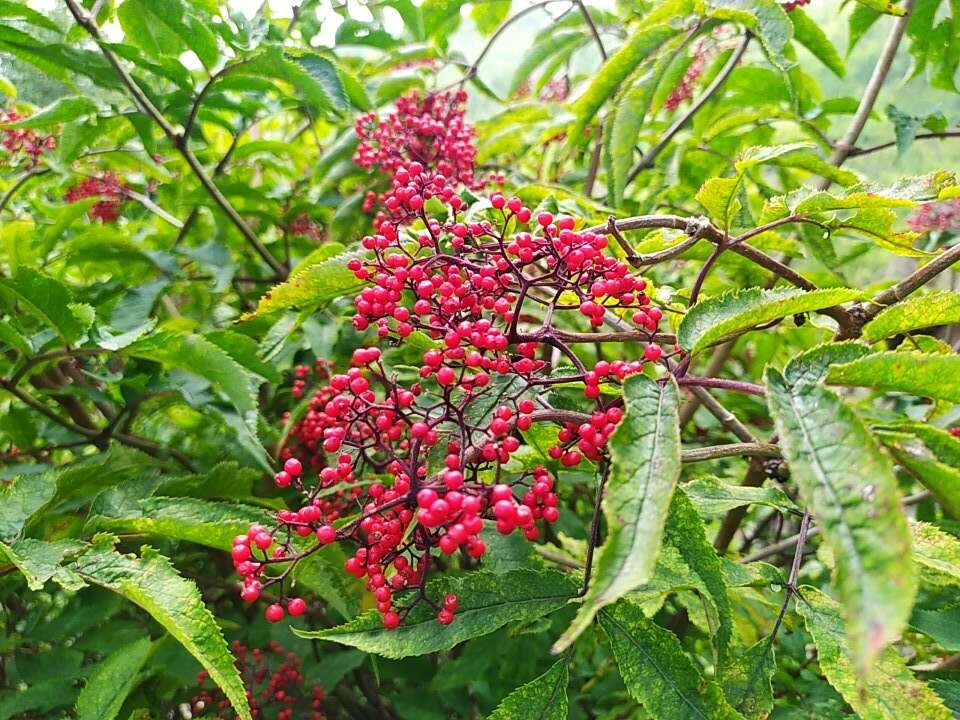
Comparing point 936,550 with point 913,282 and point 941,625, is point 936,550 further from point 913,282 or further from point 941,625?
point 913,282

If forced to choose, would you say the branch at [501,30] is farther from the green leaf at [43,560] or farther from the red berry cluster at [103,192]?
the green leaf at [43,560]

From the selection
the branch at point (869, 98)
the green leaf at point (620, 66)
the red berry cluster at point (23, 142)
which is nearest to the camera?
the green leaf at point (620, 66)

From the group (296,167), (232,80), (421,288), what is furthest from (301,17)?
(421,288)

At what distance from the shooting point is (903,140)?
1.80m

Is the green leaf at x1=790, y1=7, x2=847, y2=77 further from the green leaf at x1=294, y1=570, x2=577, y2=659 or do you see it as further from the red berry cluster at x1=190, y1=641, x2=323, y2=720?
the red berry cluster at x1=190, y1=641, x2=323, y2=720

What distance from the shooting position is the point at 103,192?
2320 mm

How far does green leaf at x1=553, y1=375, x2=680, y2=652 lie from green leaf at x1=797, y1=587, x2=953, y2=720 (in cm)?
39

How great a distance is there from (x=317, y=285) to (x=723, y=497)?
2.43 ft

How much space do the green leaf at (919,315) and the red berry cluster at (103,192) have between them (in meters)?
2.15

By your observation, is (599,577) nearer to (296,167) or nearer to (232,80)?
(232,80)

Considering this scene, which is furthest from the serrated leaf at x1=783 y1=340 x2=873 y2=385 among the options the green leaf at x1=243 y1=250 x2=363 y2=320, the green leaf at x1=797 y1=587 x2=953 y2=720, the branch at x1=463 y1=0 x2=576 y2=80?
the branch at x1=463 y1=0 x2=576 y2=80

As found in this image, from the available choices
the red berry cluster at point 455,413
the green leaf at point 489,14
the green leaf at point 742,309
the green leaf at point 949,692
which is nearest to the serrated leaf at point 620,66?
the red berry cluster at point 455,413

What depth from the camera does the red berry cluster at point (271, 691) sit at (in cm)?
170

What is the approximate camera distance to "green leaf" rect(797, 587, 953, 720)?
83cm
